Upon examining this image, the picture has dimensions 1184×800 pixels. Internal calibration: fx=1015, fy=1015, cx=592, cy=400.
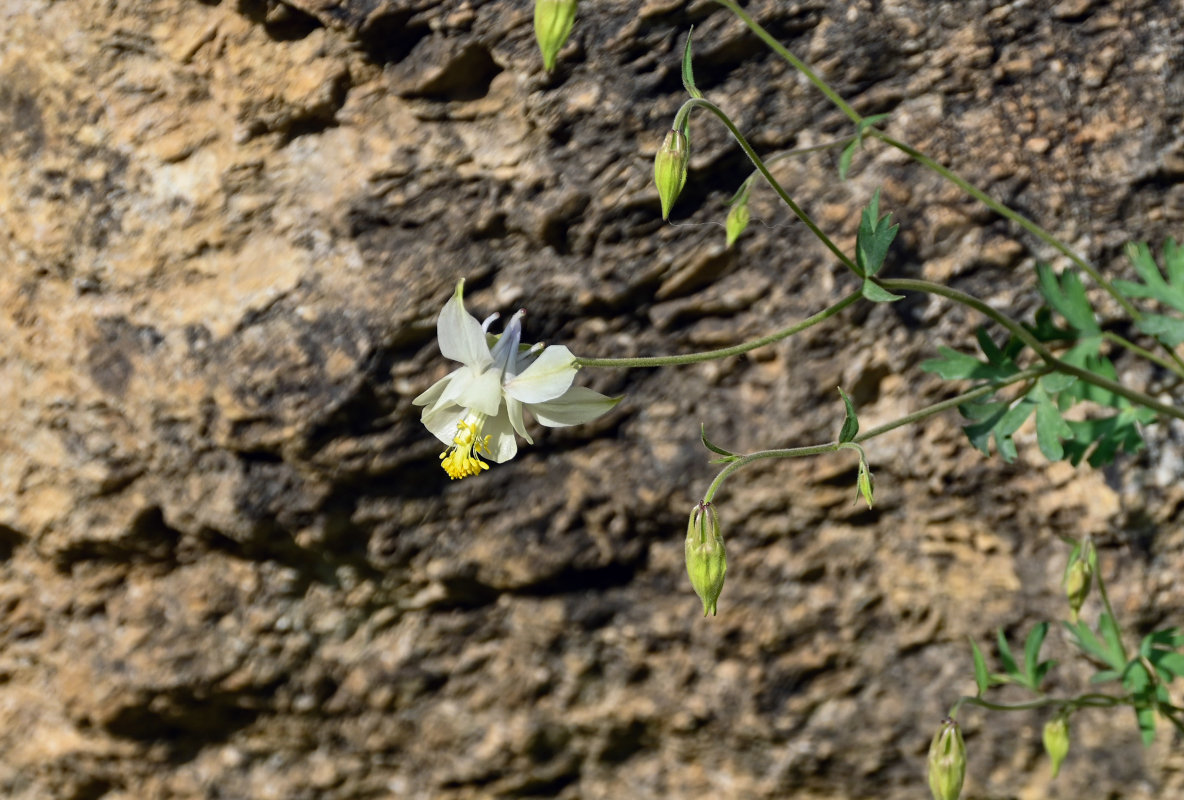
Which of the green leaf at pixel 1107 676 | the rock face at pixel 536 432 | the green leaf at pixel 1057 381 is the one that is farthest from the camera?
the rock face at pixel 536 432

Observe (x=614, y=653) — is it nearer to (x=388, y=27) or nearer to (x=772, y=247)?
(x=772, y=247)

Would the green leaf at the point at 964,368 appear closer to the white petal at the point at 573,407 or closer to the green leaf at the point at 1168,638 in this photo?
the green leaf at the point at 1168,638

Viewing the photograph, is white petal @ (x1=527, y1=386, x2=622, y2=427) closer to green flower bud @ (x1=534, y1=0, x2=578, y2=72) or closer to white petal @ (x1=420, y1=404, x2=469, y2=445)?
white petal @ (x1=420, y1=404, x2=469, y2=445)

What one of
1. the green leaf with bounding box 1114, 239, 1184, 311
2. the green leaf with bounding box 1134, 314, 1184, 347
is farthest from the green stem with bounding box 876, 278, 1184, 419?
the green leaf with bounding box 1114, 239, 1184, 311

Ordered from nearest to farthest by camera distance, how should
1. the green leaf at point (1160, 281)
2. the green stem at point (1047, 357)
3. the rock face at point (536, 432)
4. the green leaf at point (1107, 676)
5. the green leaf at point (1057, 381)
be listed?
the green stem at point (1047, 357) < the green leaf at point (1057, 381) < the green leaf at point (1160, 281) < the green leaf at point (1107, 676) < the rock face at point (536, 432)

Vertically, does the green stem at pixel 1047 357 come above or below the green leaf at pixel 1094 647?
above

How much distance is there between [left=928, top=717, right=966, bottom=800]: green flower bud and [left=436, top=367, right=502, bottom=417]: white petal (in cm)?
97

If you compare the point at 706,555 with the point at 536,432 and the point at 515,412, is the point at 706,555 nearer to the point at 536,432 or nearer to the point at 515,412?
the point at 515,412

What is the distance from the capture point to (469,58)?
234 centimetres

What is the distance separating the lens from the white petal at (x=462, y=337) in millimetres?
1636

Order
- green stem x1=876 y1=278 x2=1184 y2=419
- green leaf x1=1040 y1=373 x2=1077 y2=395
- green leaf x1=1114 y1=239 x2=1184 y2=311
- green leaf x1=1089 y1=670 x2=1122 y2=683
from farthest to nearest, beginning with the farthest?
green leaf x1=1089 y1=670 x2=1122 y2=683, green leaf x1=1114 y1=239 x2=1184 y2=311, green leaf x1=1040 y1=373 x2=1077 y2=395, green stem x1=876 y1=278 x2=1184 y2=419

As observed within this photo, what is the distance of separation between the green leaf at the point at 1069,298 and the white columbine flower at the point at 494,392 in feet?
3.30

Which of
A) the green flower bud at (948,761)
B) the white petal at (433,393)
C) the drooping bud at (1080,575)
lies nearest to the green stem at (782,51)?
the white petal at (433,393)

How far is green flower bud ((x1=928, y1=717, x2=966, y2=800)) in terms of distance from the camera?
1.78 m
